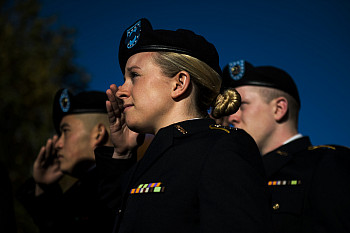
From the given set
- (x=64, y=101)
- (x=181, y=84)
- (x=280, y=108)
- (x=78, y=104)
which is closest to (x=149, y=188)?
(x=181, y=84)

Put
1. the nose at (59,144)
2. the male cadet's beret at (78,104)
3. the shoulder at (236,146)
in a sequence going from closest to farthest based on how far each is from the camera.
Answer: the shoulder at (236,146) < the nose at (59,144) < the male cadet's beret at (78,104)

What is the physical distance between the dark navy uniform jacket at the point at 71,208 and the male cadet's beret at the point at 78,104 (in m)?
0.79

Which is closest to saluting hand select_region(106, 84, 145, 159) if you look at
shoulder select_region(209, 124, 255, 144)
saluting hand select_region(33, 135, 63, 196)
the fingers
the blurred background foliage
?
the fingers

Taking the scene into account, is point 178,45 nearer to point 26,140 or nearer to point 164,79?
point 164,79

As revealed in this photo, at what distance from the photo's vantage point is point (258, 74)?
427 centimetres

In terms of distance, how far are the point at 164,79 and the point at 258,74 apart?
2.35 m

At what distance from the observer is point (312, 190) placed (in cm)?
304

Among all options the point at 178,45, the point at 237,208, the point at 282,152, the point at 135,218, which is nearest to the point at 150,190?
the point at 135,218

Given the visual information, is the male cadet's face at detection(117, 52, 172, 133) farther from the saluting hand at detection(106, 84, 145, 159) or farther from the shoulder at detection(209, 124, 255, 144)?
the saluting hand at detection(106, 84, 145, 159)

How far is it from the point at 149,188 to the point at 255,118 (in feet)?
7.59

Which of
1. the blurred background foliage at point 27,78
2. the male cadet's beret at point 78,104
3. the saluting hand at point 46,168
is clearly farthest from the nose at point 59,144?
the blurred background foliage at point 27,78

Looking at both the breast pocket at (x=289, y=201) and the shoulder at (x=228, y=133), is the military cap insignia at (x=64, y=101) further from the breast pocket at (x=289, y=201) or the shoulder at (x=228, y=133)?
the shoulder at (x=228, y=133)

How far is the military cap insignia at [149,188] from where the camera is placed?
1834mm

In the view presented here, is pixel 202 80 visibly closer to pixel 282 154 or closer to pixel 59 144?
pixel 282 154
